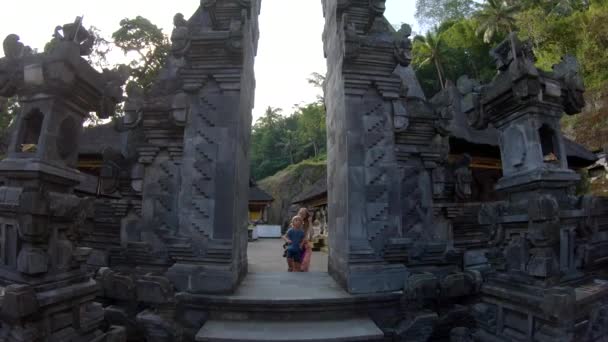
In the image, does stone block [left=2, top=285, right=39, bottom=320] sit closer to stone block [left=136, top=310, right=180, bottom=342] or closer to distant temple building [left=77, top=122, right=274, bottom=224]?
distant temple building [left=77, top=122, right=274, bottom=224]

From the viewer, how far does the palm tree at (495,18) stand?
111 feet

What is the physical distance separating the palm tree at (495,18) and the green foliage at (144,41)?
27.9 meters

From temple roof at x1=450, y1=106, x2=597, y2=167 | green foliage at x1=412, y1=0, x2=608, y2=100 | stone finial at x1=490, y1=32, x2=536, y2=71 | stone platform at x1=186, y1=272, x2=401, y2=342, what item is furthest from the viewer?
green foliage at x1=412, y1=0, x2=608, y2=100

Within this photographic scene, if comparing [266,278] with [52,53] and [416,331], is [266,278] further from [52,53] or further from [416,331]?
[52,53]

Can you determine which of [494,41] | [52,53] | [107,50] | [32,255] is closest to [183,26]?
[52,53]

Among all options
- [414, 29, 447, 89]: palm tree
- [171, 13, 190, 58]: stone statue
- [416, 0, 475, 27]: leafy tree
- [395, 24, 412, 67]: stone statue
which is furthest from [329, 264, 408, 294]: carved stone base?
[416, 0, 475, 27]: leafy tree

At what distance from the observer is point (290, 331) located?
14.5 feet

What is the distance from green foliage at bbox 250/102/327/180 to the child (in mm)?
47052

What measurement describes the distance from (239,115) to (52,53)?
8.28 ft

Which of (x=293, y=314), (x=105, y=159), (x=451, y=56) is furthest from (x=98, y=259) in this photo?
(x=451, y=56)

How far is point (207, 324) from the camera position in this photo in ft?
15.3

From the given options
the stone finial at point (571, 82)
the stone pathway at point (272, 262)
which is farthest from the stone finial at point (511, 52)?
the stone pathway at point (272, 262)

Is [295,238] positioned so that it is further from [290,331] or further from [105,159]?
[105,159]

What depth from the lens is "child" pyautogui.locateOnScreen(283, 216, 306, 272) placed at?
8.04 metres
